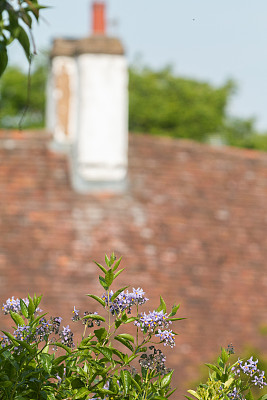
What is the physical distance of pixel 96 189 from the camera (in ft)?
41.3

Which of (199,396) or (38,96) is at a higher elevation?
(38,96)

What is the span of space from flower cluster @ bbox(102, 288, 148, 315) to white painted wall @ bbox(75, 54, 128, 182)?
1032 cm

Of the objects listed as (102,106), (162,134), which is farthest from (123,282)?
(162,134)

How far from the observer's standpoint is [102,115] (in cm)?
1312

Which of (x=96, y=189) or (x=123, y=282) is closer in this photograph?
(x=123, y=282)

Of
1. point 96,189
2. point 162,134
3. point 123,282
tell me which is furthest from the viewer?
point 162,134

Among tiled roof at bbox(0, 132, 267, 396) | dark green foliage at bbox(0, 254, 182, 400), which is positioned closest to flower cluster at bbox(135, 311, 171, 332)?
dark green foliage at bbox(0, 254, 182, 400)

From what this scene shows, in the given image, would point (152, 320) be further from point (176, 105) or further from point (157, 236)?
point (176, 105)

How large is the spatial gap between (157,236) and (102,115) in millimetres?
2630

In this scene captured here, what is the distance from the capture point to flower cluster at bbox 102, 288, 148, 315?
7.80 ft

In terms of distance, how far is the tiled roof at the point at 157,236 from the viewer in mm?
10109

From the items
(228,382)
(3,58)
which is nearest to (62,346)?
(228,382)

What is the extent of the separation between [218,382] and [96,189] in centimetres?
1023

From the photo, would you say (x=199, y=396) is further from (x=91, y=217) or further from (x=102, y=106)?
(x=102, y=106)
